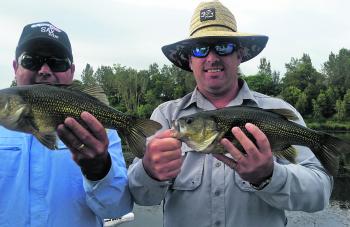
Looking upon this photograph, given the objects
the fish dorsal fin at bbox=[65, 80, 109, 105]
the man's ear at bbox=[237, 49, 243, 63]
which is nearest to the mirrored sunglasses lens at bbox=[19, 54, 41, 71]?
the fish dorsal fin at bbox=[65, 80, 109, 105]

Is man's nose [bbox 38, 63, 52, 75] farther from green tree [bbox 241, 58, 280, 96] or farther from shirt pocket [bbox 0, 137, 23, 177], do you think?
green tree [bbox 241, 58, 280, 96]

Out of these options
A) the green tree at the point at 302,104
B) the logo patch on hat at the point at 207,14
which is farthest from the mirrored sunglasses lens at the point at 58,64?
the green tree at the point at 302,104

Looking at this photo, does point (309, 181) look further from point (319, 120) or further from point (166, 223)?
point (319, 120)

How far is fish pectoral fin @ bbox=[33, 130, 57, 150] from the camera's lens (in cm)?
367

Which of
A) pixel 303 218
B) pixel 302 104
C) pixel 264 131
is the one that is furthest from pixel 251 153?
pixel 302 104

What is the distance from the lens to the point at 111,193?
4.08 m

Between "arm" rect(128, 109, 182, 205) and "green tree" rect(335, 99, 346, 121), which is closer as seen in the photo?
"arm" rect(128, 109, 182, 205)

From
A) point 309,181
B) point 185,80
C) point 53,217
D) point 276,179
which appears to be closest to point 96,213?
point 53,217

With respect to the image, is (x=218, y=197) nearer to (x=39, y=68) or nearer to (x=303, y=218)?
(x=39, y=68)

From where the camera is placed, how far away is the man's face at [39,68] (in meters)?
4.44

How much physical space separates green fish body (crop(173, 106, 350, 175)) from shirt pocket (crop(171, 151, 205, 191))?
51cm

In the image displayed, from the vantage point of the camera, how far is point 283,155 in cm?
418

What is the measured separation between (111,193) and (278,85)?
11171cm

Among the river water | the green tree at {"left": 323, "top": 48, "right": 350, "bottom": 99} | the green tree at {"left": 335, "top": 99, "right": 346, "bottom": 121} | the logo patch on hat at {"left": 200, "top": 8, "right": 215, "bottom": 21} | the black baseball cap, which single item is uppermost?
the logo patch on hat at {"left": 200, "top": 8, "right": 215, "bottom": 21}
